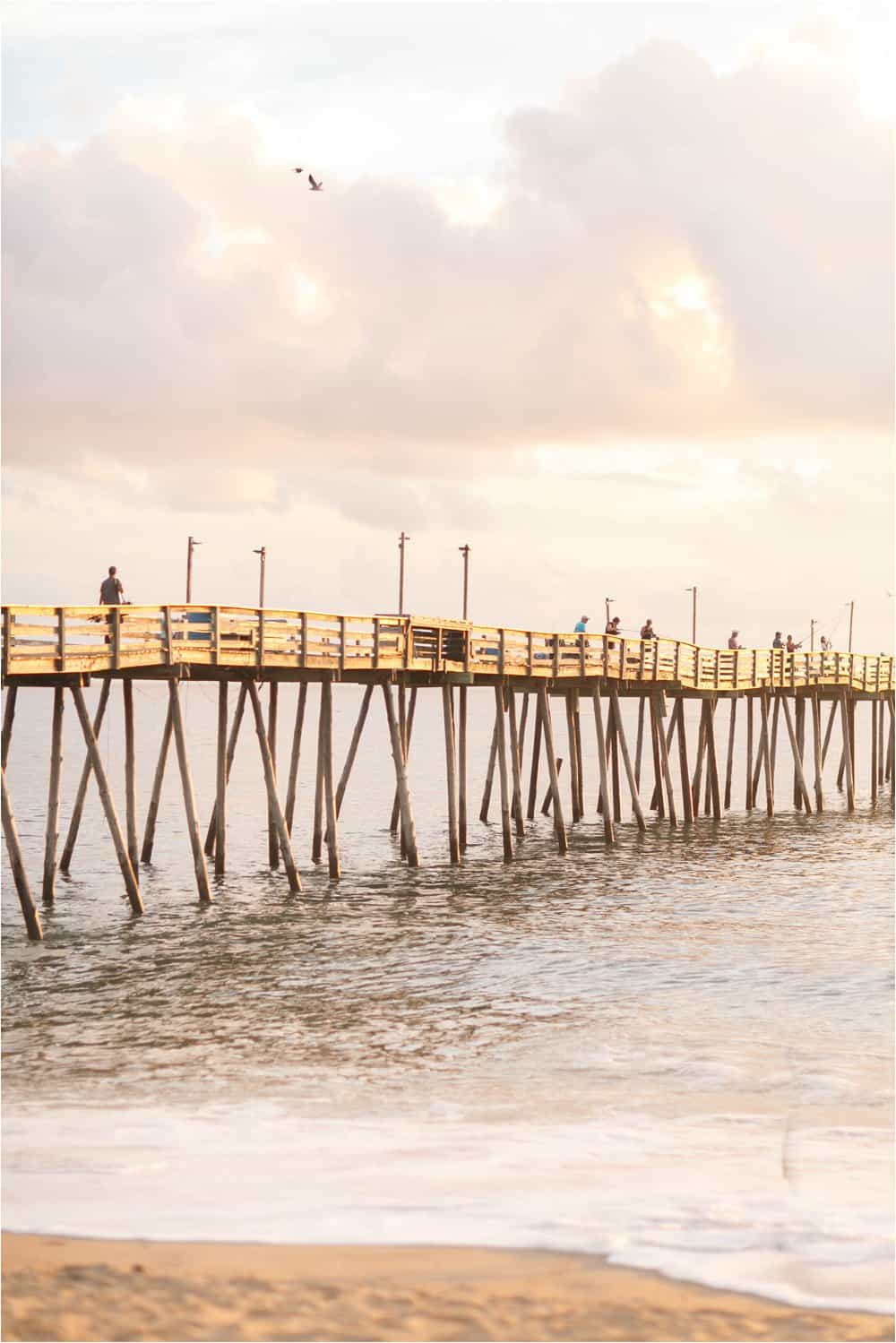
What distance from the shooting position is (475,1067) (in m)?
13.3

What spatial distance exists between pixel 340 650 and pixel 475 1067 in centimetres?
1327

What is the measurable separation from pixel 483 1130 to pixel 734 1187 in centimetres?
224

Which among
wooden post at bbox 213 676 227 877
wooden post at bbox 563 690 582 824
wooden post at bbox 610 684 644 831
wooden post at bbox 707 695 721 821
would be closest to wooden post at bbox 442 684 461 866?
wooden post at bbox 213 676 227 877

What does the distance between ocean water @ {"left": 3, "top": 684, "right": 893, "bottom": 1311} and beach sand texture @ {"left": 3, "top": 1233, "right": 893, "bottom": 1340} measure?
27cm

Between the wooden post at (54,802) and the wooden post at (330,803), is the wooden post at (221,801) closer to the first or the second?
the wooden post at (330,803)

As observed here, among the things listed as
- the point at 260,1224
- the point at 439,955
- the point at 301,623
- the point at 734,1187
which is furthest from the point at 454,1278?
the point at 301,623

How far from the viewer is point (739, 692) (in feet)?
133

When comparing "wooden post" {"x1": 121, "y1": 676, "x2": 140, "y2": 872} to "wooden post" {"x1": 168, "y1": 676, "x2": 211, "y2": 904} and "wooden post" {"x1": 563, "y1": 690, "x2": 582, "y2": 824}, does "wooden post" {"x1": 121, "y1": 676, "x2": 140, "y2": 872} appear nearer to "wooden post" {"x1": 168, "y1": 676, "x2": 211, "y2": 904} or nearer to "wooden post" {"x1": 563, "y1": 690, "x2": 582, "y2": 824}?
"wooden post" {"x1": 168, "y1": 676, "x2": 211, "y2": 904}

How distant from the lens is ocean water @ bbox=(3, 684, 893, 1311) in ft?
29.5

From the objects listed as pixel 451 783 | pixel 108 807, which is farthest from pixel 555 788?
pixel 108 807

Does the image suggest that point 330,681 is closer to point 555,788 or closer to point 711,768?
point 555,788

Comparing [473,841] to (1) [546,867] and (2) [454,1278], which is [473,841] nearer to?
(1) [546,867]

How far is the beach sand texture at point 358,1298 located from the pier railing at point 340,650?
12598mm

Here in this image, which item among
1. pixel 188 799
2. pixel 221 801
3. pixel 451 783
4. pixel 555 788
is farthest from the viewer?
pixel 555 788
